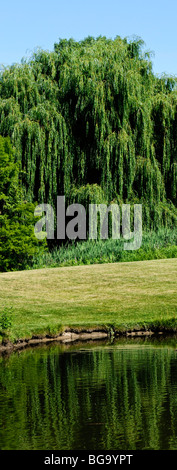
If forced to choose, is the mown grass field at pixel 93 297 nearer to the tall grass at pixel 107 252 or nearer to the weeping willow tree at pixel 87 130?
the tall grass at pixel 107 252

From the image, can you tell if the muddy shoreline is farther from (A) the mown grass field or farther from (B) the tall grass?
(B) the tall grass

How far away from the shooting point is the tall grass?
80.4 ft

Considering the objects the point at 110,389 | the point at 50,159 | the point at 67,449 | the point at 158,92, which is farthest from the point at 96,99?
the point at 67,449

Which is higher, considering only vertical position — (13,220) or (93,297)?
(13,220)

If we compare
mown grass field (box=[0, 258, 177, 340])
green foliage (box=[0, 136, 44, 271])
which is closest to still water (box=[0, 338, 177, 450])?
mown grass field (box=[0, 258, 177, 340])

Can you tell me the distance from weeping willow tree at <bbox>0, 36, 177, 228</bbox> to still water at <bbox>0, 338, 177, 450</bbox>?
14.5 metres

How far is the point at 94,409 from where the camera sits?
7730 millimetres

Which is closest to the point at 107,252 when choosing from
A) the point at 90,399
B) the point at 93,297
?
the point at 93,297

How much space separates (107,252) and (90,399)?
16.6 metres

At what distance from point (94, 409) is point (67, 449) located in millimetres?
1567

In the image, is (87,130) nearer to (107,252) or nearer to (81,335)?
(107,252)

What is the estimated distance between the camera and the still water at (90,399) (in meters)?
6.52

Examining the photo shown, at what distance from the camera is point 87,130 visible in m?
26.4
